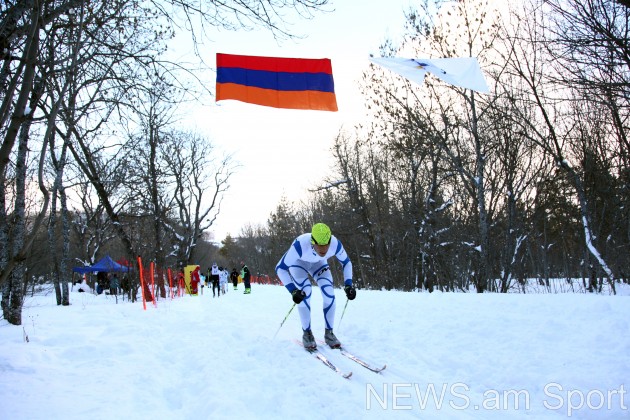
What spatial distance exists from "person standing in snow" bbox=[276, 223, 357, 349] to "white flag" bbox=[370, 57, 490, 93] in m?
3.47

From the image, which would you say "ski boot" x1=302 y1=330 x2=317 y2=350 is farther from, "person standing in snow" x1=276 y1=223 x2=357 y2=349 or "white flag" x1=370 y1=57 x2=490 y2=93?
"white flag" x1=370 y1=57 x2=490 y2=93

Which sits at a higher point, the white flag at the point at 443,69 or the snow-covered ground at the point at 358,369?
the white flag at the point at 443,69

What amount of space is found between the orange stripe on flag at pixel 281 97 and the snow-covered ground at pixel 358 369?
3.86m

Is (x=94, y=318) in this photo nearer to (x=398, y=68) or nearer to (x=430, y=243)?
(x=398, y=68)

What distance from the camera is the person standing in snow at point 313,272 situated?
6207mm

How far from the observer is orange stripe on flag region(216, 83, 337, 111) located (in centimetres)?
696

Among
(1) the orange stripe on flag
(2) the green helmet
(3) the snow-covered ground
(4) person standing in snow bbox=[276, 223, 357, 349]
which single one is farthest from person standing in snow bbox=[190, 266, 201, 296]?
(2) the green helmet

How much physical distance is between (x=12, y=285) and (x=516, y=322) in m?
8.83

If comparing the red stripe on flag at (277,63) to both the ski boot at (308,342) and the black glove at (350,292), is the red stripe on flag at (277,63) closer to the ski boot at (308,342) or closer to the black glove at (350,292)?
the black glove at (350,292)

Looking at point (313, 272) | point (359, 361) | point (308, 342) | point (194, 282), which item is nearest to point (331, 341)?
point (308, 342)

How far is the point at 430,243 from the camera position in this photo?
1997 cm

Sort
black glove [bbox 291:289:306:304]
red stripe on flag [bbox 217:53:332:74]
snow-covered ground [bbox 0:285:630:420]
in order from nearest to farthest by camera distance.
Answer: snow-covered ground [bbox 0:285:630:420]
black glove [bbox 291:289:306:304]
red stripe on flag [bbox 217:53:332:74]

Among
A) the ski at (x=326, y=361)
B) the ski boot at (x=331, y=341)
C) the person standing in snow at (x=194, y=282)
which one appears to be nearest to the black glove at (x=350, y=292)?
the ski boot at (x=331, y=341)

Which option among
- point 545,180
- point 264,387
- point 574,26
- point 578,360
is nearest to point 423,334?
point 578,360
